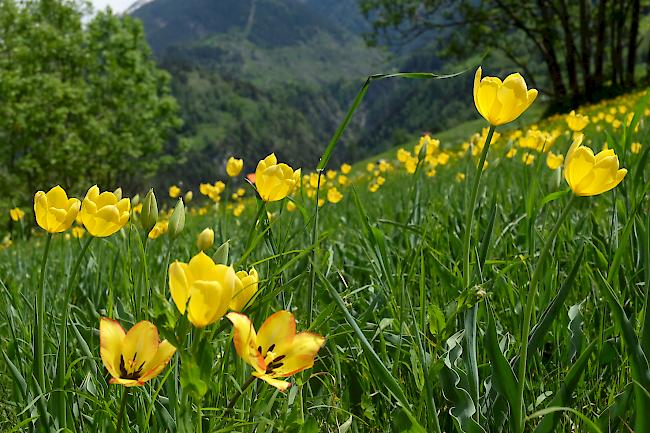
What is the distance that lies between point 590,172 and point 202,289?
66 centimetres

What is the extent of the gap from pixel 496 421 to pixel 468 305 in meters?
0.23

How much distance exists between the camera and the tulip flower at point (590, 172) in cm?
89

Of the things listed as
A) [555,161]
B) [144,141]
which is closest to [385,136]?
[144,141]

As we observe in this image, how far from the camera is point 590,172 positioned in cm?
90

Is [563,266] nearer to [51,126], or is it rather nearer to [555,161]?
[555,161]

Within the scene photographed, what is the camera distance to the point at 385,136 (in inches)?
7653

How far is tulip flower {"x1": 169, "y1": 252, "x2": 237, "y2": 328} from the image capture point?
65 cm

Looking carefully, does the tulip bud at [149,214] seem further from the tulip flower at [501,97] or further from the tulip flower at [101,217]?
the tulip flower at [501,97]

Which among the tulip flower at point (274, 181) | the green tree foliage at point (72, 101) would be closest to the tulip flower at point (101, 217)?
the tulip flower at point (274, 181)

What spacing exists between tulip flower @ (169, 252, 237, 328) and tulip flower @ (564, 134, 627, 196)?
0.61m

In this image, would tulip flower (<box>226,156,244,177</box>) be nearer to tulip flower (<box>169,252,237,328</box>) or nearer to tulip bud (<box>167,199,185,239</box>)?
tulip bud (<box>167,199,185,239</box>)

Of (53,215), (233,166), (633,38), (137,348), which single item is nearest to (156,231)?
(233,166)

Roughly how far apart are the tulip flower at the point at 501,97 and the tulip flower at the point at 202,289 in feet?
1.94

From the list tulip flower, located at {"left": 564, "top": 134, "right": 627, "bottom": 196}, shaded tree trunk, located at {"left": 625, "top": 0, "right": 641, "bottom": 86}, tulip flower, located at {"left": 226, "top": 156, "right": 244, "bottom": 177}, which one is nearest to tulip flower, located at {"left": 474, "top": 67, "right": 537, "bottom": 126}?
tulip flower, located at {"left": 564, "top": 134, "right": 627, "bottom": 196}
